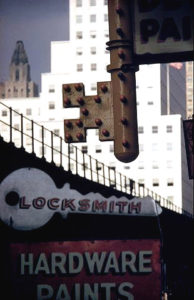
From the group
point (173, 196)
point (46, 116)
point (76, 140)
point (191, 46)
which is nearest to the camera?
point (76, 140)

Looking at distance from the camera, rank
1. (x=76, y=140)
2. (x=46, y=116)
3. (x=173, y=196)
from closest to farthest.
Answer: (x=76, y=140) < (x=173, y=196) < (x=46, y=116)

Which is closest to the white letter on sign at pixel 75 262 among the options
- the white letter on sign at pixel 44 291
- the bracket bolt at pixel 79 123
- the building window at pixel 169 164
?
the white letter on sign at pixel 44 291

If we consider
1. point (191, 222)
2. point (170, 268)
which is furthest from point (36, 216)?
point (191, 222)

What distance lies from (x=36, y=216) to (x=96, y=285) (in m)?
3.29

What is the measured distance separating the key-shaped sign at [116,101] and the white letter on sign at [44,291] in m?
5.51

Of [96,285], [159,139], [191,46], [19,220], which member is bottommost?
[96,285]

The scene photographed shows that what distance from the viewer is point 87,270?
1133 inches

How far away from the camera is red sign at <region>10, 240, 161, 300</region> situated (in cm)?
2827

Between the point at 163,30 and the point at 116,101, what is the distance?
91.6 inches

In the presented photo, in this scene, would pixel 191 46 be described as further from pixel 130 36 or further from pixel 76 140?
pixel 76 140

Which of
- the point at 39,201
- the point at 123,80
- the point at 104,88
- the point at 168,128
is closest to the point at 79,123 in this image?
the point at 104,88

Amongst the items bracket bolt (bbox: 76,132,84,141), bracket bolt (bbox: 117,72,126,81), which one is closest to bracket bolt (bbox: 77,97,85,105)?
bracket bolt (bbox: 76,132,84,141)

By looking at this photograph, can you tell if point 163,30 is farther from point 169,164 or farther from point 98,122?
point 169,164

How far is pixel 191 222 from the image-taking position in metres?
87.4
